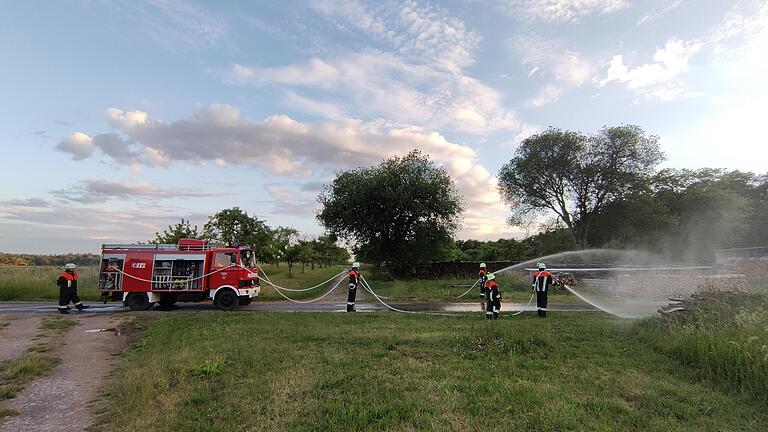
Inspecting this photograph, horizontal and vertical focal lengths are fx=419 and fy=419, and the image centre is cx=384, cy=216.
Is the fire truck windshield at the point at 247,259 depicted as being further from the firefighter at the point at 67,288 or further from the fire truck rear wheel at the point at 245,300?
the firefighter at the point at 67,288

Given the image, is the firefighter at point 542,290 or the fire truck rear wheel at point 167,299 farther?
the fire truck rear wheel at point 167,299

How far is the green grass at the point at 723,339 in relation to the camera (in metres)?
6.08

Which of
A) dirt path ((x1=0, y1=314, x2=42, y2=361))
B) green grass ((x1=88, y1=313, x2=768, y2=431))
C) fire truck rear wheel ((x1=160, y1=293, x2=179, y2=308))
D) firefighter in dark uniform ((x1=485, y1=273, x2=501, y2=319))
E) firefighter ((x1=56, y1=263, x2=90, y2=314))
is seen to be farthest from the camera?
fire truck rear wheel ((x1=160, y1=293, x2=179, y2=308))

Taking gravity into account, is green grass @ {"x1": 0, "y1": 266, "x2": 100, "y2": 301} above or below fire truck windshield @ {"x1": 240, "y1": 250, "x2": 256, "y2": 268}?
below

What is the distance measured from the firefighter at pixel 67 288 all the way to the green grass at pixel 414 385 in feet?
27.7

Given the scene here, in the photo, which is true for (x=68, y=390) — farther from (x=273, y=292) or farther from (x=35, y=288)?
(x=35, y=288)

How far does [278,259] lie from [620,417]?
1477 inches

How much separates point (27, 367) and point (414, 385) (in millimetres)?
7149

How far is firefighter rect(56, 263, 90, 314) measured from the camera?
15.7 metres

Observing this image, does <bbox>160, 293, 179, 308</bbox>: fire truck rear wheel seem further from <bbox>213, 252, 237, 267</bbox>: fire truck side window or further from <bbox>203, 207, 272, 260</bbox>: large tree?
<bbox>203, 207, 272, 260</bbox>: large tree

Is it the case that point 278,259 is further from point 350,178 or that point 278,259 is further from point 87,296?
point 87,296

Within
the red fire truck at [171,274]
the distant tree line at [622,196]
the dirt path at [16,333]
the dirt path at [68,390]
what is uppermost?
the distant tree line at [622,196]

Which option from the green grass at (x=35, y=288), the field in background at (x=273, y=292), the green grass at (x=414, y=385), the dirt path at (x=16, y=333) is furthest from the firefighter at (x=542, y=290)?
the green grass at (x=35, y=288)

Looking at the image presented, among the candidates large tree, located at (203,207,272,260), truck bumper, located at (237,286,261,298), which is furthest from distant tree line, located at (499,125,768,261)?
truck bumper, located at (237,286,261,298)
